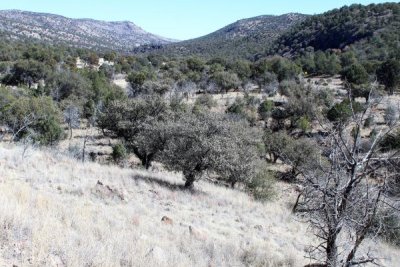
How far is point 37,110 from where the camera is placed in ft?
129

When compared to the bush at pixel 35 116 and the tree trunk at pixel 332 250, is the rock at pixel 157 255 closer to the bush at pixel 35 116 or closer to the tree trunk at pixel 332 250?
the tree trunk at pixel 332 250

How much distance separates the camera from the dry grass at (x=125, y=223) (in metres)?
6.60

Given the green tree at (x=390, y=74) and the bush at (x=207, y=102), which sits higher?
the green tree at (x=390, y=74)

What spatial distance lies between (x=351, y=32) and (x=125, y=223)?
3887 inches

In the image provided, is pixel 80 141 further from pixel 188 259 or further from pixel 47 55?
pixel 47 55

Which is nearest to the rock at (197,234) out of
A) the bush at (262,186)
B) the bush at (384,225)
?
the bush at (384,225)

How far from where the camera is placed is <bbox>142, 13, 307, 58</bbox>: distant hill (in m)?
Answer: 129

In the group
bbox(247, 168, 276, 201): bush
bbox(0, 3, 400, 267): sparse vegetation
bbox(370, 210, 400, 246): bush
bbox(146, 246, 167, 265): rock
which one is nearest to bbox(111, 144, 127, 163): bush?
bbox(0, 3, 400, 267): sparse vegetation

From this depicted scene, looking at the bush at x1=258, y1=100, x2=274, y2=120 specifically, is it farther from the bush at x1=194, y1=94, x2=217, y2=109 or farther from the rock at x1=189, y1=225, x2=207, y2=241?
the rock at x1=189, y1=225, x2=207, y2=241

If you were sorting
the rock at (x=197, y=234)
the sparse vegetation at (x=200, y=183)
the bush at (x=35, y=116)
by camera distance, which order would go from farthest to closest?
the bush at (x=35, y=116) → the rock at (x=197, y=234) → the sparse vegetation at (x=200, y=183)

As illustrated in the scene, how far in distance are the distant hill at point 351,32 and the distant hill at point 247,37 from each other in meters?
12.3

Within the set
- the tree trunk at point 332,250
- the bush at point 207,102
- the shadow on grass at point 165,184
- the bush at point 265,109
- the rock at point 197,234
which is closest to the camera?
the tree trunk at point 332,250

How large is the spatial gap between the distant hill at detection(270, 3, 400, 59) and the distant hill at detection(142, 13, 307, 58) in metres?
12.3

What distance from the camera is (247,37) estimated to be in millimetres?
147250
